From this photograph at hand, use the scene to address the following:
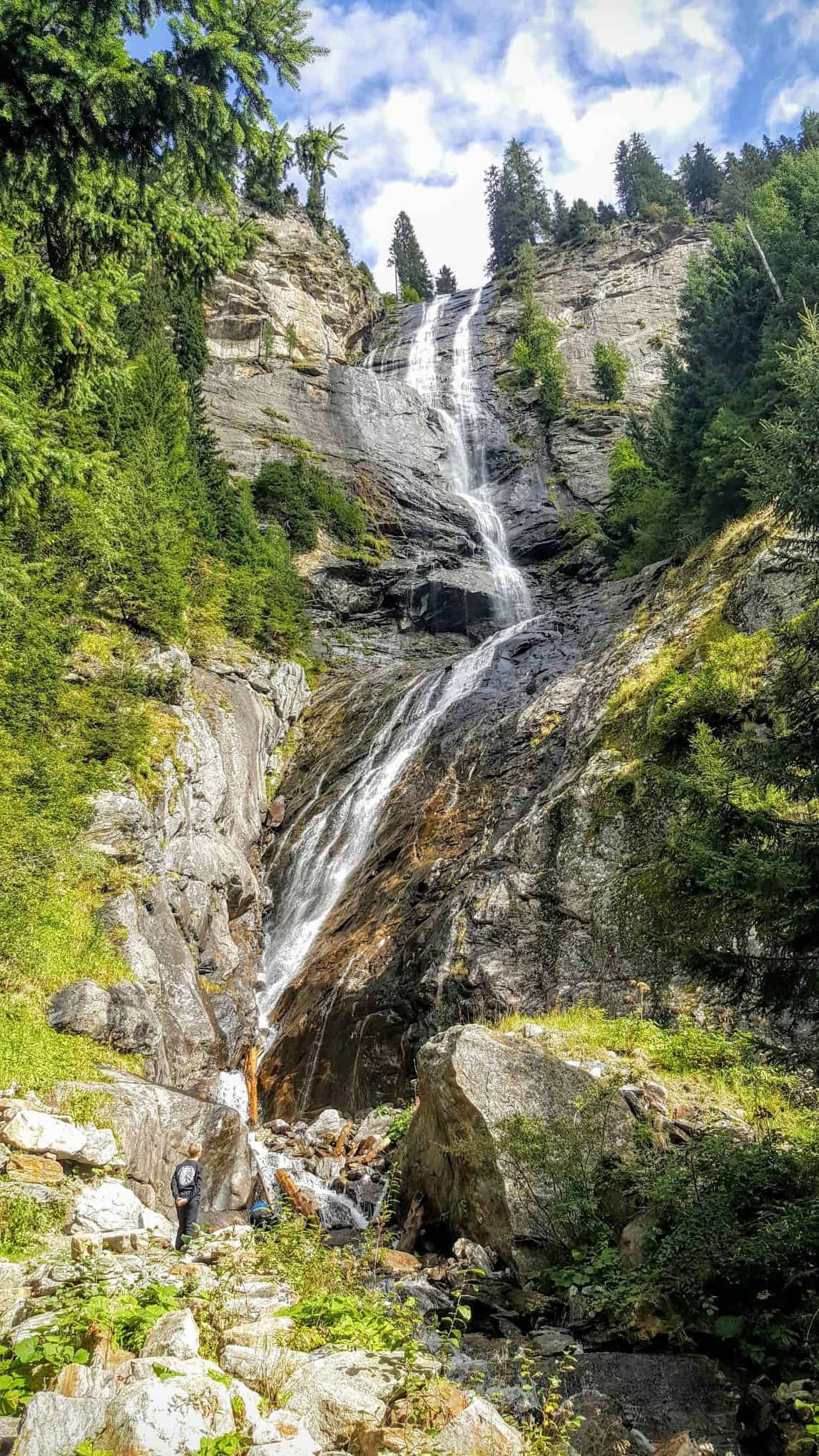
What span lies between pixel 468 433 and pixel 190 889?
40.5 meters

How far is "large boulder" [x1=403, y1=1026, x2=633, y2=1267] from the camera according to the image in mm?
6719

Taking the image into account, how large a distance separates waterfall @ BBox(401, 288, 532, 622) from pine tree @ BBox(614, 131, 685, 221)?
15.6 m

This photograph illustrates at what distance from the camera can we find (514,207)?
74062 mm

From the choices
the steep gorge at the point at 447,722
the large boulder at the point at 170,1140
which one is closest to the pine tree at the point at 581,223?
the steep gorge at the point at 447,722

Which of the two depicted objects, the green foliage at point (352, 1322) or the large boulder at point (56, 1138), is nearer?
the green foliage at point (352, 1322)

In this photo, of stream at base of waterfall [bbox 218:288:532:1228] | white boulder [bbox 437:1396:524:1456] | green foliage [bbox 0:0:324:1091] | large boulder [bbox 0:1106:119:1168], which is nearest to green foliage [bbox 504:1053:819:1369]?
white boulder [bbox 437:1396:524:1456]

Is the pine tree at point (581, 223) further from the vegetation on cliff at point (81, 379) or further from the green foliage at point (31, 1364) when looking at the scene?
the green foliage at point (31, 1364)

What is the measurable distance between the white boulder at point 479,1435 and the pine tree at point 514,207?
268 ft

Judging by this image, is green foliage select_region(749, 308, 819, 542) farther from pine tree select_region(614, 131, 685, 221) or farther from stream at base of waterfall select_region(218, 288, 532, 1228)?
pine tree select_region(614, 131, 685, 221)

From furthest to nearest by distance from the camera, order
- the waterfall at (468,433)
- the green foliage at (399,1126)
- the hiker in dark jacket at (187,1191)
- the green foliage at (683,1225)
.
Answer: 1. the waterfall at (468,433)
2. the green foliage at (399,1126)
3. the hiker in dark jacket at (187,1191)
4. the green foliage at (683,1225)

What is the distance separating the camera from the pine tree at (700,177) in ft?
224

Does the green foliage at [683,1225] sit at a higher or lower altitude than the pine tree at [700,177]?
lower

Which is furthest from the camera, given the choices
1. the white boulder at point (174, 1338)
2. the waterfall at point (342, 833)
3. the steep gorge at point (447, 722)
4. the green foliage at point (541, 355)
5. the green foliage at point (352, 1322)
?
the green foliage at point (541, 355)

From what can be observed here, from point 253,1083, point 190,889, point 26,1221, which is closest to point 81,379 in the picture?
point 26,1221
